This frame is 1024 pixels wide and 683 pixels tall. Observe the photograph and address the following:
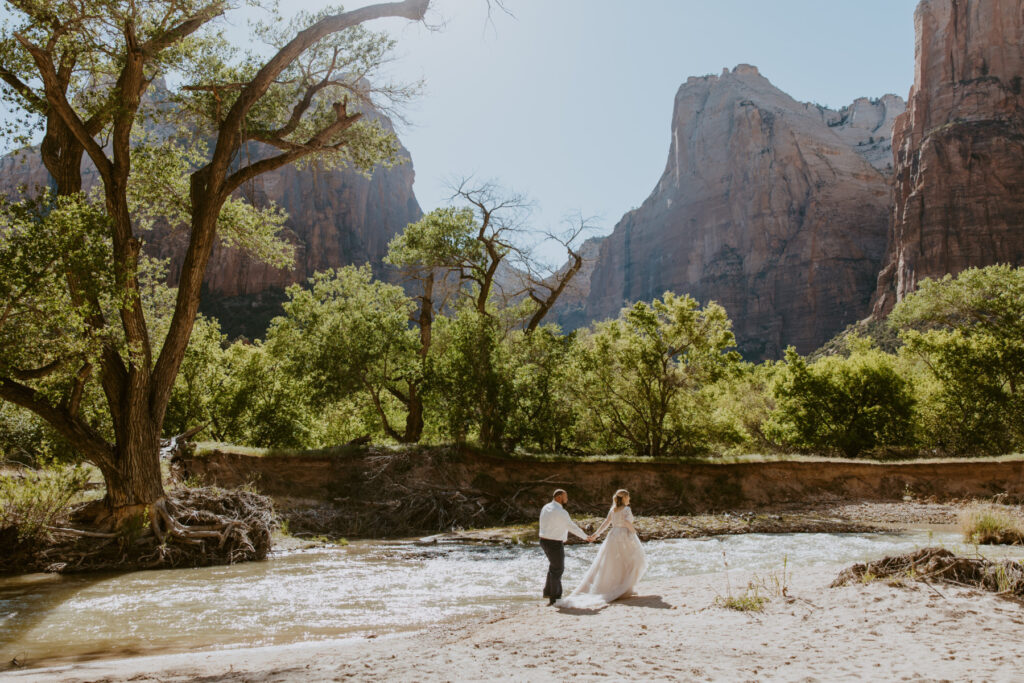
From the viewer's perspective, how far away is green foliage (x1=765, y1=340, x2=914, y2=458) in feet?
89.5

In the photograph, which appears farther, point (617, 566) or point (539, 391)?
point (539, 391)

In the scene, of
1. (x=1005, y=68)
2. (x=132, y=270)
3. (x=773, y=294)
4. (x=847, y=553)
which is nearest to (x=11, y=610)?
(x=132, y=270)

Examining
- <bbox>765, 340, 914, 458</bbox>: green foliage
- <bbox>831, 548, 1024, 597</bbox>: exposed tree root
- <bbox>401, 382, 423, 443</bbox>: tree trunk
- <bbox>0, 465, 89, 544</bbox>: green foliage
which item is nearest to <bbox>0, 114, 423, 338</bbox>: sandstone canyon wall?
<bbox>401, 382, 423, 443</bbox>: tree trunk

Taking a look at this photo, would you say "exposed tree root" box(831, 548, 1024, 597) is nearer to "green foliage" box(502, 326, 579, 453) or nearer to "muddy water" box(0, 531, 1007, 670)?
"muddy water" box(0, 531, 1007, 670)

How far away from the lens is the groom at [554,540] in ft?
26.7

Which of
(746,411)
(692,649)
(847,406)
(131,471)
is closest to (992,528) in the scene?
(692,649)

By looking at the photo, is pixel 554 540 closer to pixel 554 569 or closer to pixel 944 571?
pixel 554 569

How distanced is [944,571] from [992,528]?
8019 mm

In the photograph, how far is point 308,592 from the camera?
9102 mm

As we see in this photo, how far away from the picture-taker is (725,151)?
142 metres

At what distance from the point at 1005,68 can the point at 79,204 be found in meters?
120

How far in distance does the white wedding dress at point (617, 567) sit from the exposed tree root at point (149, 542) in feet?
23.8

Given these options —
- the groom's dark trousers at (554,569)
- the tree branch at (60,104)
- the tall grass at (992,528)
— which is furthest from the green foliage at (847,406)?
the tree branch at (60,104)

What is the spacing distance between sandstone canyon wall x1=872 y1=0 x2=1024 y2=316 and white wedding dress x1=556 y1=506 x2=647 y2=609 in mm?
92268
